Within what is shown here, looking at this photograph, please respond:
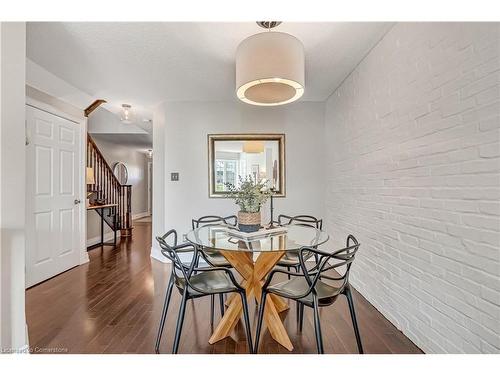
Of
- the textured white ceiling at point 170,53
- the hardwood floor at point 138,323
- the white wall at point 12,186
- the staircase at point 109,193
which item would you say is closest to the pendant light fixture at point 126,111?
the textured white ceiling at point 170,53

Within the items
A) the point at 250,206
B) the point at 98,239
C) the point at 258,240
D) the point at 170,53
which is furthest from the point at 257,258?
the point at 98,239

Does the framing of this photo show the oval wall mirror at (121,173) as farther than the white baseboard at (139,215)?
No

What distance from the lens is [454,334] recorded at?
4.91ft

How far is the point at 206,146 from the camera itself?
3.84m

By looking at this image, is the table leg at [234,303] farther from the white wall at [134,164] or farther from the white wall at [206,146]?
the white wall at [134,164]

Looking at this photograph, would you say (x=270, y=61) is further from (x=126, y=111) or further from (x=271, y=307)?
(x=126, y=111)

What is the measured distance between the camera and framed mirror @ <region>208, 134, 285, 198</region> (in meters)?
3.83

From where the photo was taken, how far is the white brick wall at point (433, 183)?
4.24ft

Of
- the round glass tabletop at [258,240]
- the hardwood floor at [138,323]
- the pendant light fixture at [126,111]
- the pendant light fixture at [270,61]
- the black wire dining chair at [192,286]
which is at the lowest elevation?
the hardwood floor at [138,323]

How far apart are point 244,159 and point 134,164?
21.2 ft

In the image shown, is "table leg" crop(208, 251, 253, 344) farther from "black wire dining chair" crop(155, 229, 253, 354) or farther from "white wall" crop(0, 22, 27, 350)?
"white wall" crop(0, 22, 27, 350)

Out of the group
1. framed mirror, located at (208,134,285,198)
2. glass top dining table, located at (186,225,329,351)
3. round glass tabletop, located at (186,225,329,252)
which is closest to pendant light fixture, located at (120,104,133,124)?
framed mirror, located at (208,134,285,198)

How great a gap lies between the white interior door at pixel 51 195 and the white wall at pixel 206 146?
1205mm
